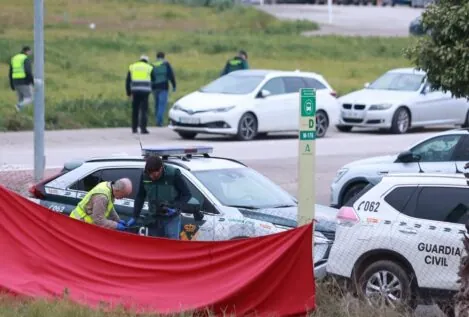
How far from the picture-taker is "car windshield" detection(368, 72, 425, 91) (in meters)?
30.1

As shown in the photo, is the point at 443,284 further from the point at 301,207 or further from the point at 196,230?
the point at 196,230

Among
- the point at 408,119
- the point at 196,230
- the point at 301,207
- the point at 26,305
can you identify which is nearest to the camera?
the point at 26,305

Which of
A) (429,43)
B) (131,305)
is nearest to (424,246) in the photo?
(429,43)

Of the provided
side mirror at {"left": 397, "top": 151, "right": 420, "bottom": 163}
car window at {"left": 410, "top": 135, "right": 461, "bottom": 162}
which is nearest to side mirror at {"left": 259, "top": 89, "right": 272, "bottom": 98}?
car window at {"left": 410, "top": 135, "right": 461, "bottom": 162}

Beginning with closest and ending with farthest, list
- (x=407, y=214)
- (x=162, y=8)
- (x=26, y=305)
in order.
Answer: (x=26, y=305) < (x=407, y=214) < (x=162, y=8)

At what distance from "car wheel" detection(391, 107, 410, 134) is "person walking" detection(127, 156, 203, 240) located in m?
18.1

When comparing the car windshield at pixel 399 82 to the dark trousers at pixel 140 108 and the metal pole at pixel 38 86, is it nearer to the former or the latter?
the dark trousers at pixel 140 108

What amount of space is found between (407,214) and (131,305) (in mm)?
3084

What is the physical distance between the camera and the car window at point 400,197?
1145cm

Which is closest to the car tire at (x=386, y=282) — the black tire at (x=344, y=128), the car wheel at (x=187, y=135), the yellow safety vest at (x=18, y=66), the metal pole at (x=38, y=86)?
the metal pole at (x=38, y=86)

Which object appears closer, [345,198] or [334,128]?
[345,198]

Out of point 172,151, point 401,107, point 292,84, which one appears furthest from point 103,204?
point 401,107

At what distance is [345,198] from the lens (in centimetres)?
1756

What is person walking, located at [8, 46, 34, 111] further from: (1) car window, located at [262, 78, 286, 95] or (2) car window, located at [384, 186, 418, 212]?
(2) car window, located at [384, 186, 418, 212]
